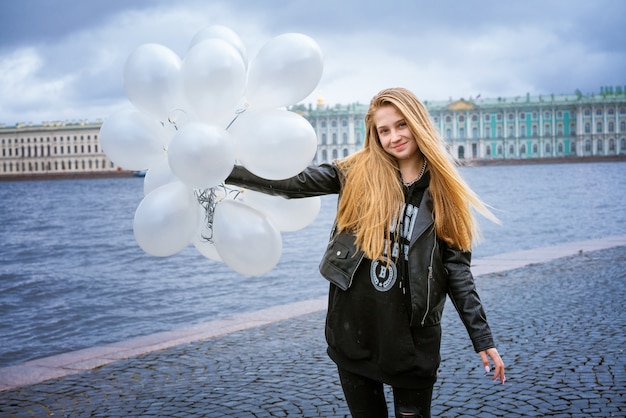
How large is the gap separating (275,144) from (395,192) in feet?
1.00

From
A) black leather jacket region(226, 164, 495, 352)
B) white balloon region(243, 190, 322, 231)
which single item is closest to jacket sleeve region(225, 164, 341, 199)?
black leather jacket region(226, 164, 495, 352)

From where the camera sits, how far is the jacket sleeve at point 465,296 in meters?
1.78

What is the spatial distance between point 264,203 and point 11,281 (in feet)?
25.4

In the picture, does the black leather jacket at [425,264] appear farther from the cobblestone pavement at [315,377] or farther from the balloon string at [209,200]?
the cobblestone pavement at [315,377]

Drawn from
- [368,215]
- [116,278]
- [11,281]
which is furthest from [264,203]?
[11,281]

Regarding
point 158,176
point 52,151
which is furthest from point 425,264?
point 52,151

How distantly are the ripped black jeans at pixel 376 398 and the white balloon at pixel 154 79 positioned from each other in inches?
31.4

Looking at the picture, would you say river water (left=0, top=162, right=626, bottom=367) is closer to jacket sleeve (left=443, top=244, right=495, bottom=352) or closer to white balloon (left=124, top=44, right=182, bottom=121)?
jacket sleeve (left=443, top=244, right=495, bottom=352)

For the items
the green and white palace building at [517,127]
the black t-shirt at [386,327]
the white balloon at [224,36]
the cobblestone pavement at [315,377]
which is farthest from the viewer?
the green and white palace building at [517,127]

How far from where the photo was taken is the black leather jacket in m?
1.72

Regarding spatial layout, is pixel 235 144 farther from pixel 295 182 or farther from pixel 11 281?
pixel 11 281

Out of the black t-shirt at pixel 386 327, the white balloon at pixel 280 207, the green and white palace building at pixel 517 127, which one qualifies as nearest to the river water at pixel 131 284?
the white balloon at pixel 280 207

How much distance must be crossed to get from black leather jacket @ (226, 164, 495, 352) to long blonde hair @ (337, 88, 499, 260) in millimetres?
27

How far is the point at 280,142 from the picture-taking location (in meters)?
1.81
